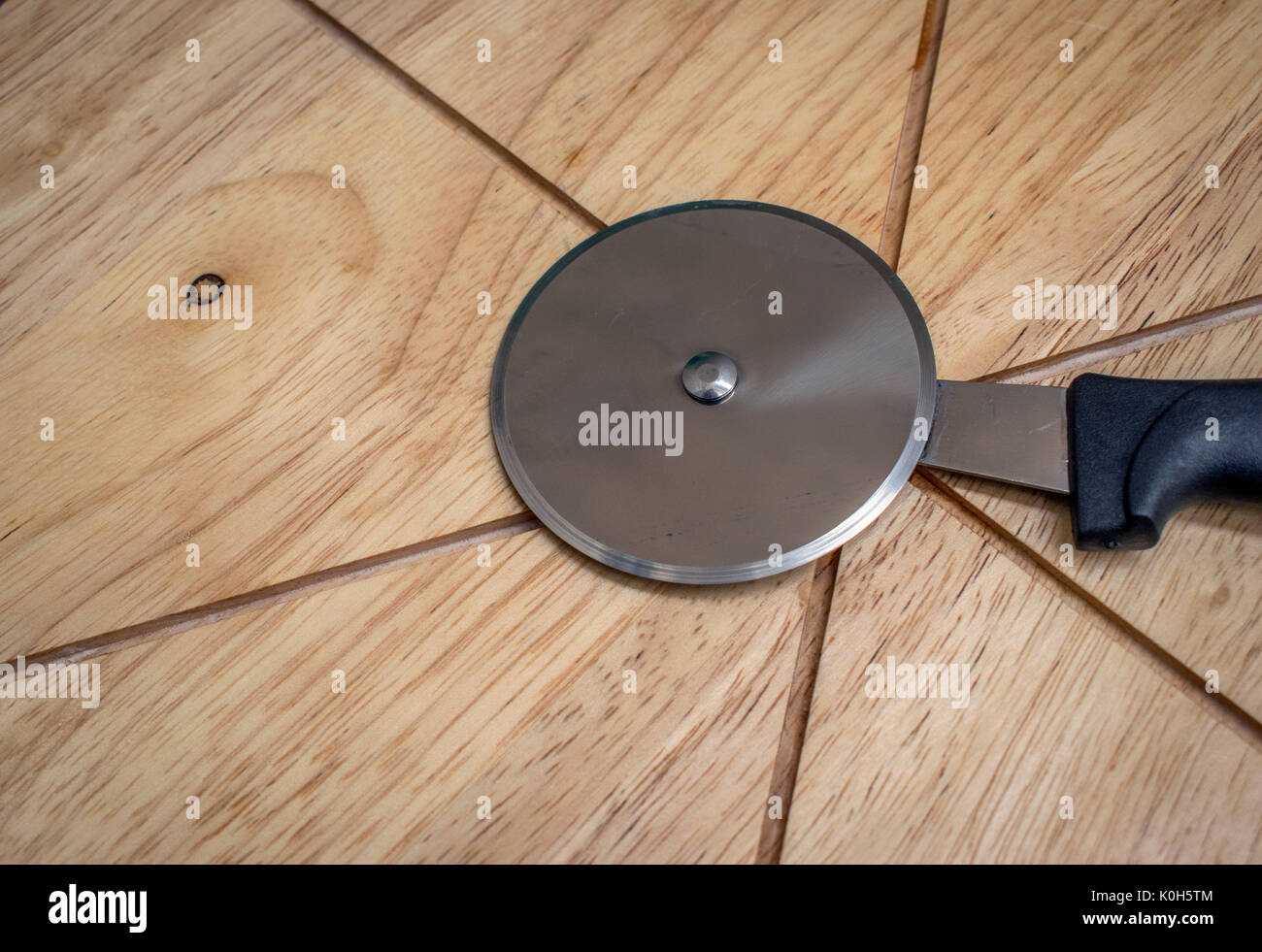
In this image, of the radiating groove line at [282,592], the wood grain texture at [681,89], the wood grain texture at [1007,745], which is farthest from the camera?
the wood grain texture at [681,89]

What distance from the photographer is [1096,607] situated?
2.05ft

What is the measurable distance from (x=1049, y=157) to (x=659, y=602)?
462 millimetres

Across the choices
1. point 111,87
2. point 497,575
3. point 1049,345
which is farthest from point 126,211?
point 1049,345

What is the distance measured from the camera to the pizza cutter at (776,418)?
619 mm

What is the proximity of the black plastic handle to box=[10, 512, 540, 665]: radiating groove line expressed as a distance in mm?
372

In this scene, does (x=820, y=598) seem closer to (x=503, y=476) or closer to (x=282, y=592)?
(x=503, y=476)

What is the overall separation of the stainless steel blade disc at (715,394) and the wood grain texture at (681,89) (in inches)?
2.5

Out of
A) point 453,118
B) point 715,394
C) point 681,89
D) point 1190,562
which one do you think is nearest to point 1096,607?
point 1190,562

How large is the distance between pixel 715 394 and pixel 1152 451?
279 mm

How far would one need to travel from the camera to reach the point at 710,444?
0.65 meters

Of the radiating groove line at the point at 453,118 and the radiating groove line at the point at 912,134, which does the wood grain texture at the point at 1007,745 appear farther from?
the radiating groove line at the point at 453,118

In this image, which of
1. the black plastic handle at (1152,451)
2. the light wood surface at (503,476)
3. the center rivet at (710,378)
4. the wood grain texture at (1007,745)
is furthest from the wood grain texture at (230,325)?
the black plastic handle at (1152,451)

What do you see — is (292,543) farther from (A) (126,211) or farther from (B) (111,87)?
(B) (111,87)

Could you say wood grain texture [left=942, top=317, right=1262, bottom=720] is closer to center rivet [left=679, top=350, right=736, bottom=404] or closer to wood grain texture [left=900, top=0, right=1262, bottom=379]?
wood grain texture [left=900, top=0, right=1262, bottom=379]
